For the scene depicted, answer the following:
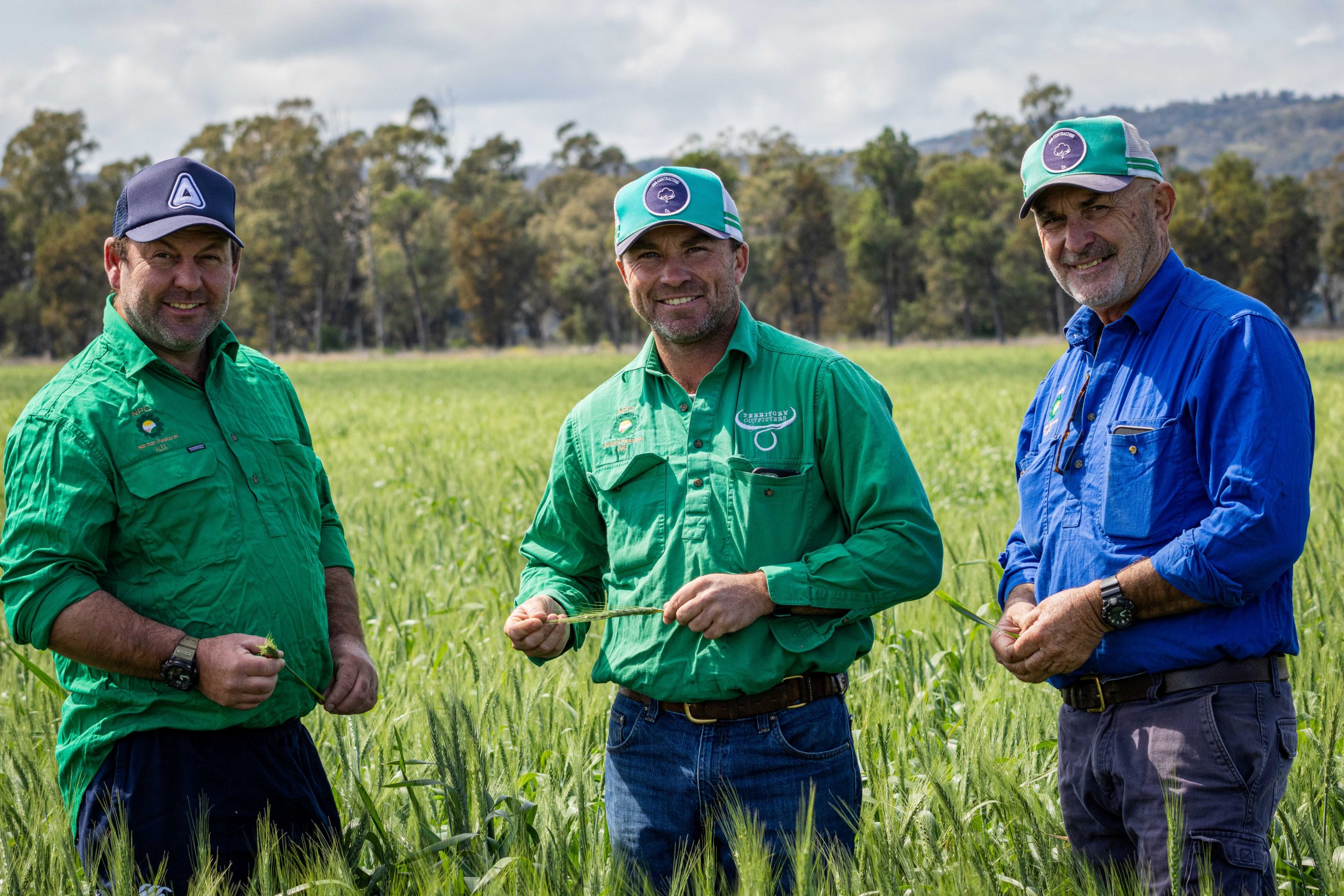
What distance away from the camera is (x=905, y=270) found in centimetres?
7744

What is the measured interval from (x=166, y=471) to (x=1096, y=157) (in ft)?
8.20

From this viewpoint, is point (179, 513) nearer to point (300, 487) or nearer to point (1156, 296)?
point (300, 487)

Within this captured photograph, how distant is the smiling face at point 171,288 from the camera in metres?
2.97

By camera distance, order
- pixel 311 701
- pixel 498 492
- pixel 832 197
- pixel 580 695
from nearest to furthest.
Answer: pixel 311 701 < pixel 580 695 < pixel 498 492 < pixel 832 197

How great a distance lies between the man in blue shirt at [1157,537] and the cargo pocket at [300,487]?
196 centimetres

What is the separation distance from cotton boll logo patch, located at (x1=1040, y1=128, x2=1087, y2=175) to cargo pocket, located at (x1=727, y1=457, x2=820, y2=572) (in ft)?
3.26

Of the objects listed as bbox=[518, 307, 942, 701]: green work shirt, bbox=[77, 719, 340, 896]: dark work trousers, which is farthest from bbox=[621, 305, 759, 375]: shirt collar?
bbox=[77, 719, 340, 896]: dark work trousers

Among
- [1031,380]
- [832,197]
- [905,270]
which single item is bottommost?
[1031,380]

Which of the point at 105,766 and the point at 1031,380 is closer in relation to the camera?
the point at 105,766

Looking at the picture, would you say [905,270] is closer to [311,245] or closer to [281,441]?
[311,245]

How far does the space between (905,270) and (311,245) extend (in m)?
42.5

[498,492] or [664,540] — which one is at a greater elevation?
[664,540]

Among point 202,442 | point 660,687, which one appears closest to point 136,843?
point 202,442

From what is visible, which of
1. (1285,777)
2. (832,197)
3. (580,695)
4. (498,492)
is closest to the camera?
→ (1285,777)
